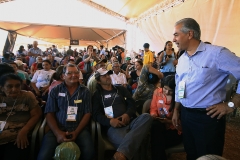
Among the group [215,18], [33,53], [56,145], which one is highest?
[215,18]

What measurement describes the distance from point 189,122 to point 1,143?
6.30ft

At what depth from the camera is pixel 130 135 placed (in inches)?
79.4

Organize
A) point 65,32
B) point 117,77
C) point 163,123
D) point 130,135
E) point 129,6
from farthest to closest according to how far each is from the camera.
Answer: point 65,32, point 129,6, point 117,77, point 163,123, point 130,135

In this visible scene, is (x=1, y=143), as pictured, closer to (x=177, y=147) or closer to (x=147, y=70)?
(x=177, y=147)

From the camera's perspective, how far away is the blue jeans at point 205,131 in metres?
1.52

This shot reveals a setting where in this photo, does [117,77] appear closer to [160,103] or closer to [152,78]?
[152,78]

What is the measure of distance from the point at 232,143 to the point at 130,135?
223 centimetres

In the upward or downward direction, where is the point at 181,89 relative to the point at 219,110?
upward

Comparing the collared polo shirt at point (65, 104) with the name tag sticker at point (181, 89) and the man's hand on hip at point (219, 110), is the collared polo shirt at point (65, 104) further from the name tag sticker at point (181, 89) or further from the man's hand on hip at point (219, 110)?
the man's hand on hip at point (219, 110)

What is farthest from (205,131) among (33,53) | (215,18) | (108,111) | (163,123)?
(33,53)

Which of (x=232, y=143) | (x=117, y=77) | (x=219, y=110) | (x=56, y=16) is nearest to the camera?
(x=219, y=110)

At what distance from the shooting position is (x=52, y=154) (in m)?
1.92

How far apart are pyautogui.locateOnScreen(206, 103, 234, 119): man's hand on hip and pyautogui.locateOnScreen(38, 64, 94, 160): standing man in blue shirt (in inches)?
50.6

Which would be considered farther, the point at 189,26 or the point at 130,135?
the point at 130,135
